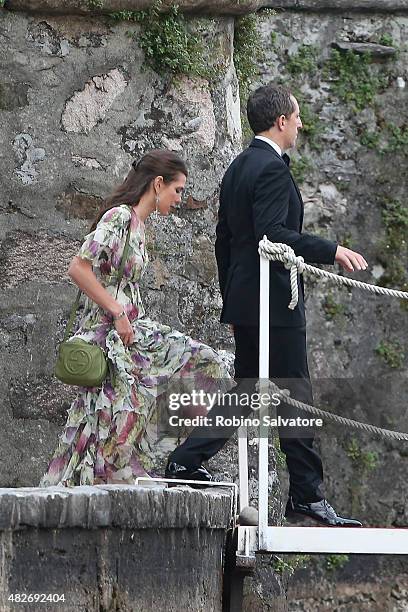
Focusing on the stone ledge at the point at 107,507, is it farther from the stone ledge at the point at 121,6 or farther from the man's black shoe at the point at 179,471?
the stone ledge at the point at 121,6

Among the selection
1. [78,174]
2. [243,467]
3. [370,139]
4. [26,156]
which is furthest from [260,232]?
[370,139]

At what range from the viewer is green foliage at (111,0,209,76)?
613cm

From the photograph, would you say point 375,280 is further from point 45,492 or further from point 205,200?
point 45,492

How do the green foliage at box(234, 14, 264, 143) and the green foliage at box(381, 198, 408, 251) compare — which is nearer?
the green foliage at box(234, 14, 264, 143)

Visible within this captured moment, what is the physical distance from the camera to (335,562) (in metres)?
9.64

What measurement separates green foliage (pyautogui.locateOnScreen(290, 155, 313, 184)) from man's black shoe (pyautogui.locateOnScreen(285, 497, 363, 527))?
15.1ft

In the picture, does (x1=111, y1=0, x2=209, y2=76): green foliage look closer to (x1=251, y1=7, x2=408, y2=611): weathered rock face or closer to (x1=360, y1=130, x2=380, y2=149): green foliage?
(x1=251, y1=7, x2=408, y2=611): weathered rock face

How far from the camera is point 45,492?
3625 mm

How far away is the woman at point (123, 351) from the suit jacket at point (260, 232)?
207mm

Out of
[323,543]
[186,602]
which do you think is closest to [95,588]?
[186,602]

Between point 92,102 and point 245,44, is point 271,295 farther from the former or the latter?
point 245,44

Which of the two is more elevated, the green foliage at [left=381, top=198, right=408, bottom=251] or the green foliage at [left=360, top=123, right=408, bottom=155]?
the green foliage at [left=360, top=123, right=408, bottom=155]

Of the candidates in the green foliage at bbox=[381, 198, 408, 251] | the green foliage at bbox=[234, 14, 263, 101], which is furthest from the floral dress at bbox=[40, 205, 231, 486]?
the green foliage at bbox=[381, 198, 408, 251]

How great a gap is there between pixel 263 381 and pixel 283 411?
0.36 meters
